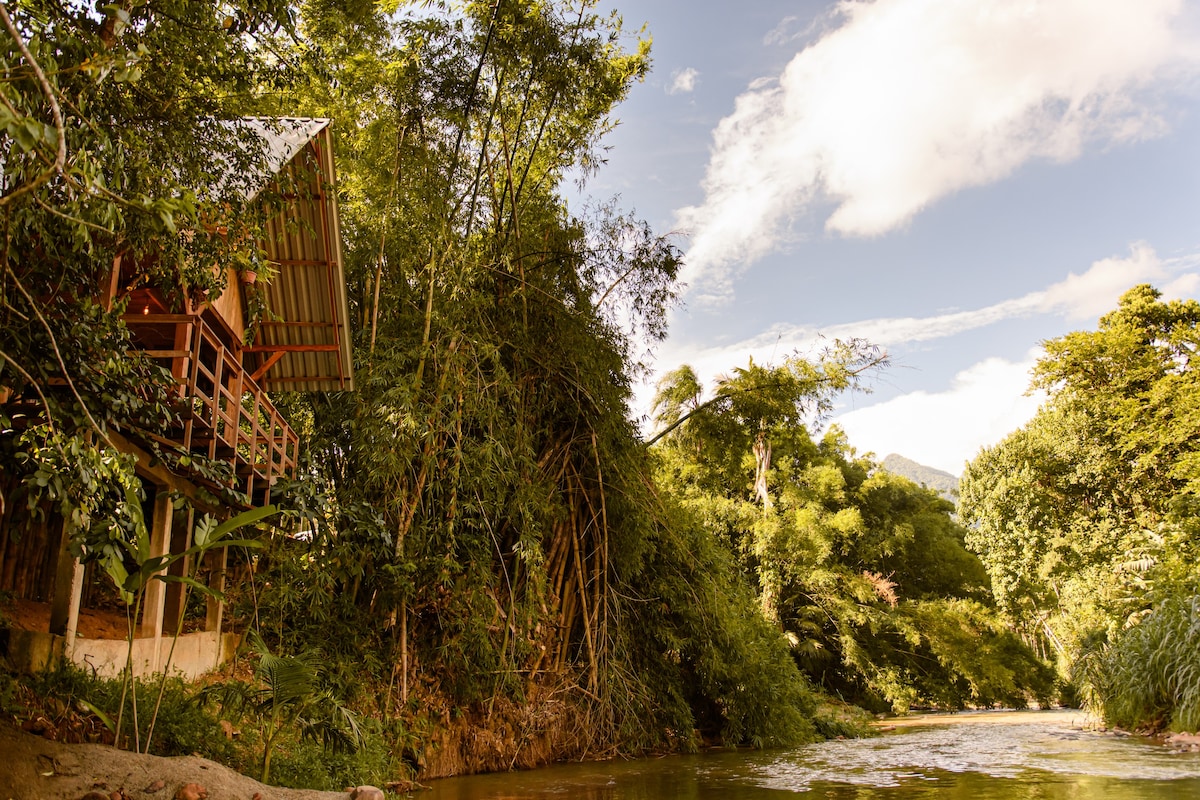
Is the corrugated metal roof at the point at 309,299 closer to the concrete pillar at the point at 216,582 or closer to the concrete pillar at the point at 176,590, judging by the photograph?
the concrete pillar at the point at 176,590

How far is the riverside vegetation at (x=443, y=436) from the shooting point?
431cm

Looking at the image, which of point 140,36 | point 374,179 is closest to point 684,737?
point 374,179

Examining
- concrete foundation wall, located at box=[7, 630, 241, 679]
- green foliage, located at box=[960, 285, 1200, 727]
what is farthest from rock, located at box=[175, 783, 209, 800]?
green foliage, located at box=[960, 285, 1200, 727]

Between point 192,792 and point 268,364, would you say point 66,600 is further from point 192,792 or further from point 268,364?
point 268,364

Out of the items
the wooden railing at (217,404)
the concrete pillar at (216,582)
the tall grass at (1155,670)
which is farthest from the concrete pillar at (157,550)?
the tall grass at (1155,670)

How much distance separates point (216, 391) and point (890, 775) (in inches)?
253

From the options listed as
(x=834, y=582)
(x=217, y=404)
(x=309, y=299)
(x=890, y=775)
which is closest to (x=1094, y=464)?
(x=834, y=582)

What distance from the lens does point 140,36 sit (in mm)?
4086

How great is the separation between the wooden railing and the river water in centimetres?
324

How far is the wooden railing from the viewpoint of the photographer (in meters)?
5.88

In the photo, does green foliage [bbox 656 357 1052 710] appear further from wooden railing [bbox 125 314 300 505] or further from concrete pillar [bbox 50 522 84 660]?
concrete pillar [bbox 50 522 84 660]

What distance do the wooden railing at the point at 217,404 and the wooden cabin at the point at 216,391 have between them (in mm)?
15

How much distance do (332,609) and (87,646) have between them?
2040 millimetres

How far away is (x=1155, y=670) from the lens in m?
8.69
